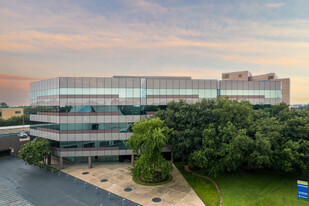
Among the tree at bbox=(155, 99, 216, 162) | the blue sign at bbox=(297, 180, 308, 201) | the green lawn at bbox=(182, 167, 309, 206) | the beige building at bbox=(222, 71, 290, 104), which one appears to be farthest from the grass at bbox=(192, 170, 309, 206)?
the beige building at bbox=(222, 71, 290, 104)

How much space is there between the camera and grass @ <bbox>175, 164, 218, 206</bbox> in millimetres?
22141

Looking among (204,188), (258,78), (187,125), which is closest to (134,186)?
(204,188)

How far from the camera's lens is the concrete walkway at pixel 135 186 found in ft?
72.8

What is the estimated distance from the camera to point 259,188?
24.6 meters

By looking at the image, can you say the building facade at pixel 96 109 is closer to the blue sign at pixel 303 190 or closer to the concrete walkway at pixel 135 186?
the concrete walkway at pixel 135 186

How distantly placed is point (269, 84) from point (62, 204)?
4540 cm

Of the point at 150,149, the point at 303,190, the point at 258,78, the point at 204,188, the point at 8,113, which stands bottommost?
the point at 204,188

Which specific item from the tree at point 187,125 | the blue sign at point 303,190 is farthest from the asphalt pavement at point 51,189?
the blue sign at point 303,190

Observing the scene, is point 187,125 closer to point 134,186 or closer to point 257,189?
point 134,186

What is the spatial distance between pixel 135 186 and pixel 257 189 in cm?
1680

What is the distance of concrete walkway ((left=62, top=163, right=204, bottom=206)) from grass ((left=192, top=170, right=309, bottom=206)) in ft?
15.0

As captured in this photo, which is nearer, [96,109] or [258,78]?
[96,109]

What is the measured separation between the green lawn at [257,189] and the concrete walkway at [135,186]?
Answer: 180 cm

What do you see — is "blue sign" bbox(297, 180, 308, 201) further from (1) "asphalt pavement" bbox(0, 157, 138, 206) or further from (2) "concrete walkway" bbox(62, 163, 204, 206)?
(1) "asphalt pavement" bbox(0, 157, 138, 206)
